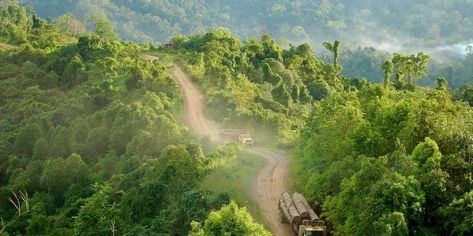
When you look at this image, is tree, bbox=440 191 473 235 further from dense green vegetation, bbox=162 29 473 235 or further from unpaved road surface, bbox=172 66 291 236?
unpaved road surface, bbox=172 66 291 236

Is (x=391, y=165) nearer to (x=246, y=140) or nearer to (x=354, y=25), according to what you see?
(x=246, y=140)

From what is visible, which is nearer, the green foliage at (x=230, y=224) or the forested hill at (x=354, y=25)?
the green foliage at (x=230, y=224)

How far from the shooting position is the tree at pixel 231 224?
17.4m

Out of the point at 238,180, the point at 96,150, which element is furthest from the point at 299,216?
the point at 96,150

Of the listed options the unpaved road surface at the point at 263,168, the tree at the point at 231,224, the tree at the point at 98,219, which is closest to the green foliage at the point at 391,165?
the unpaved road surface at the point at 263,168

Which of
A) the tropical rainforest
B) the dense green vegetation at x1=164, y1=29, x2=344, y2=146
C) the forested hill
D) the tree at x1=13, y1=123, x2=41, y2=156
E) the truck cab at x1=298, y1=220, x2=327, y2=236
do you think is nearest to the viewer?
the tropical rainforest

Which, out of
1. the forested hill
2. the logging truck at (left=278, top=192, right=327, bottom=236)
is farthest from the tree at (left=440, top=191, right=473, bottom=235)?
the forested hill

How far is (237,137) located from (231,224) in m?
23.9

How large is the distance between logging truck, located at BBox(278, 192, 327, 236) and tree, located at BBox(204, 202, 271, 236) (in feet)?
19.4

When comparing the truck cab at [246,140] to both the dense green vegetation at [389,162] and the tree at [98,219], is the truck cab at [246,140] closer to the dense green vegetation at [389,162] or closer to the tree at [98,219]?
the dense green vegetation at [389,162]

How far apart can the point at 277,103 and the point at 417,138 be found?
3170 cm

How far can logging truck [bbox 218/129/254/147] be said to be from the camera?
40.1 m

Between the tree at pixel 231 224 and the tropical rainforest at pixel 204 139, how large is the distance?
0.04 meters

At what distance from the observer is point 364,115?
26.6 metres
